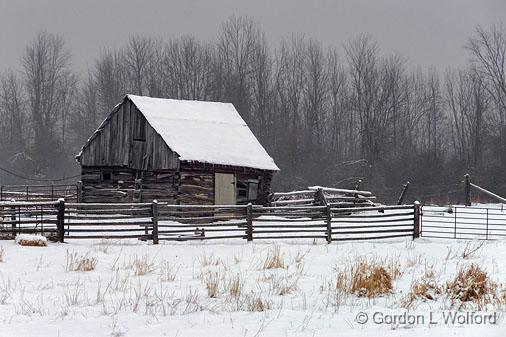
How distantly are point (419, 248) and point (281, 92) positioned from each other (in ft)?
168

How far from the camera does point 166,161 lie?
29.2 m

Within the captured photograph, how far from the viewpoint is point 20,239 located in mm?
17578

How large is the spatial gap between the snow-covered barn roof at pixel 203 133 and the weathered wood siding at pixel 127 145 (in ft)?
1.63

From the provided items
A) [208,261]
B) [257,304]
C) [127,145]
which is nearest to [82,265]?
[208,261]

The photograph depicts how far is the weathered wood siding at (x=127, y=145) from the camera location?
97.7ft

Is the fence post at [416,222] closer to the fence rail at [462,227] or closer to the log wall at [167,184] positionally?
the fence rail at [462,227]

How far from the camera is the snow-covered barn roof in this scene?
29688 mm

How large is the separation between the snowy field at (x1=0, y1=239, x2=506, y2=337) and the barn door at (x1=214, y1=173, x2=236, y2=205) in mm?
14678

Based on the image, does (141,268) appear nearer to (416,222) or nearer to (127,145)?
(416,222)

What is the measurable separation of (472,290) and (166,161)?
2148 centimetres

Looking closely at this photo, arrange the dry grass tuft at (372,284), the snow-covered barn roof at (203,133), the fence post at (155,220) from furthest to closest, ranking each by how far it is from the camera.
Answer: the snow-covered barn roof at (203,133) < the fence post at (155,220) < the dry grass tuft at (372,284)

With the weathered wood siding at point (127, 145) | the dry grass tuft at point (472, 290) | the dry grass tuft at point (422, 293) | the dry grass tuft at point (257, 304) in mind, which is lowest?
the dry grass tuft at point (257, 304)

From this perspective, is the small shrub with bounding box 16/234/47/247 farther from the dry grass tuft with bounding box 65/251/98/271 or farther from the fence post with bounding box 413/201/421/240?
the fence post with bounding box 413/201/421/240

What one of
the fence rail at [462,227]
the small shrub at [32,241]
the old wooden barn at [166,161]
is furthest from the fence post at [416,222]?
the small shrub at [32,241]
